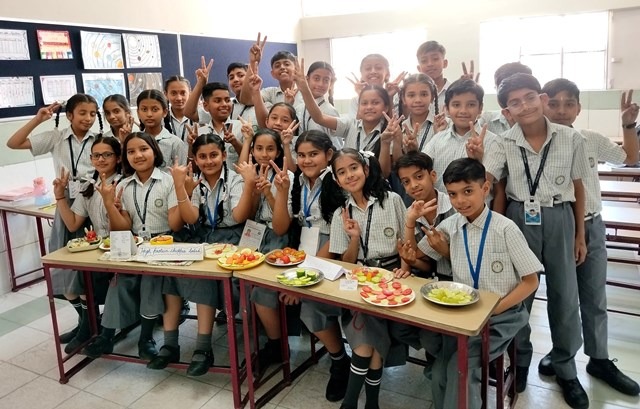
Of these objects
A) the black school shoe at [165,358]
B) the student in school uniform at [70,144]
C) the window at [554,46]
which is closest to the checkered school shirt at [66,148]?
the student in school uniform at [70,144]

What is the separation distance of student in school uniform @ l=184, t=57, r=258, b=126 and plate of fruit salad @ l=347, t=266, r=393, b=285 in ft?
5.79

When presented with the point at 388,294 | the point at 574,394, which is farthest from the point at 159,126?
the point at 574,394

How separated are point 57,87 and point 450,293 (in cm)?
397

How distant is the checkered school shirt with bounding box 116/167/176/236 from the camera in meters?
2.88

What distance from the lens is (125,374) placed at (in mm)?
2883

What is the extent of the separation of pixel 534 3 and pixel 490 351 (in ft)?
21.1

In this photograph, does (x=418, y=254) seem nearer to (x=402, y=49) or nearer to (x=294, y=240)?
(x=294, y=240)

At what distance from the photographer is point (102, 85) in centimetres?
474

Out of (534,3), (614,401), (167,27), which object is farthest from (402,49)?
(614,401)

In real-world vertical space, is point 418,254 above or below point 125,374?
above

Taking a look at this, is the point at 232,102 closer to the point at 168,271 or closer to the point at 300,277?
the point at 168,271

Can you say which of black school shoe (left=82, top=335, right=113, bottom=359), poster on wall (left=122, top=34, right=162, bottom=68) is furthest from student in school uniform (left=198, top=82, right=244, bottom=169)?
poster on wall (left=122, top=34, right=162, bottom=68)

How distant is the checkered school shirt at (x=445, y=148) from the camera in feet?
8.43

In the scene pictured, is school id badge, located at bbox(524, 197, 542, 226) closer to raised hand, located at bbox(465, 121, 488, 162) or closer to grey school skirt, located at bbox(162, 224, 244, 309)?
raised hand, located at bbox(465, 121, 488, 162)
